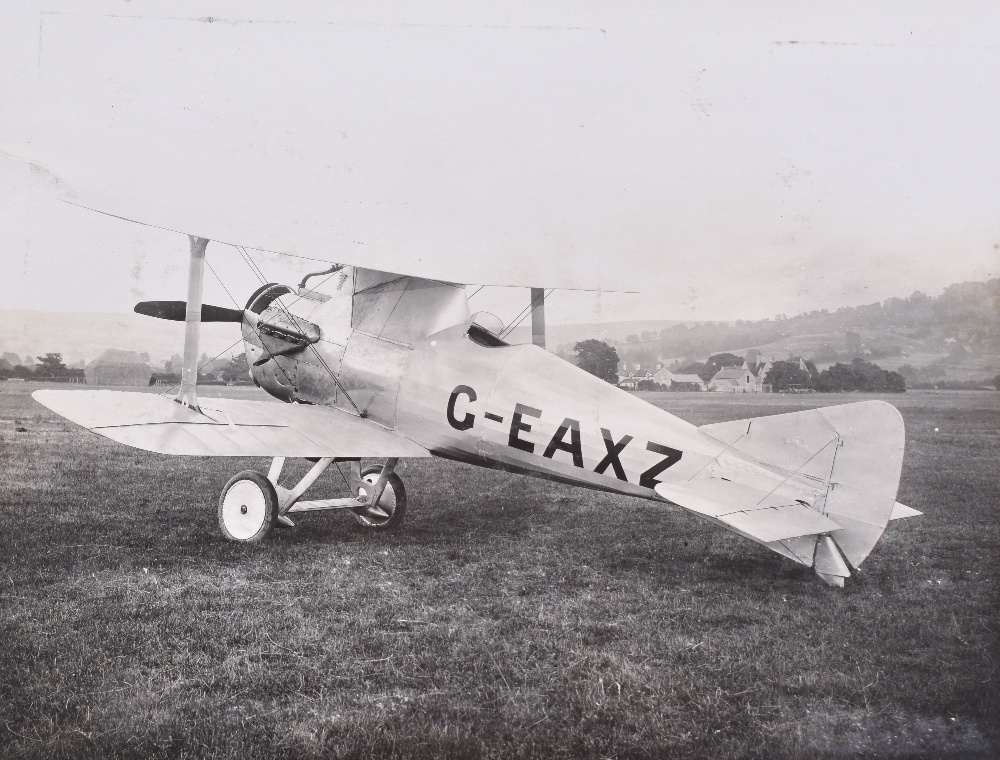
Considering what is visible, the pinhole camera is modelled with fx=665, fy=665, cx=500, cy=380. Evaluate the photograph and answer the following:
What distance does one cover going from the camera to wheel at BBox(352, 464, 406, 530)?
6605mm

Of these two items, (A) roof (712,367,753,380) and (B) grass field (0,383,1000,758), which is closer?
(B) grass field (0,383,1000,758)

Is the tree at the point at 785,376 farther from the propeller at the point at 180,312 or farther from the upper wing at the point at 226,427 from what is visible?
the propeller at the point at 180,312

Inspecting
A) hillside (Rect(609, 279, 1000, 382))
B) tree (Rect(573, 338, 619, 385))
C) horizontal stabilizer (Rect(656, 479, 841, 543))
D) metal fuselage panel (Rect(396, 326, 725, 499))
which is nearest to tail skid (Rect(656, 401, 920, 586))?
horizontal stabilizer (Rect(656, 479, 841, 543))

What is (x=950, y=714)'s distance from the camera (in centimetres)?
303

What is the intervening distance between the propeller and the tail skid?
5255 mm

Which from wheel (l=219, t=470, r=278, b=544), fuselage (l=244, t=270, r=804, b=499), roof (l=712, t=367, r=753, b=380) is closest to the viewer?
fuselage (l=244, t=270, r=804, b=499)

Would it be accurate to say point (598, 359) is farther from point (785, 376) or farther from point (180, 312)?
point (180, 312)

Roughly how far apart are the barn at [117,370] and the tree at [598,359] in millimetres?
4045

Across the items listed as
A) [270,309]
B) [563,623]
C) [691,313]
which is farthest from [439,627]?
[270,309]


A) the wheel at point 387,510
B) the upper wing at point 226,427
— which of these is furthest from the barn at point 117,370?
the wheel at point 387,510

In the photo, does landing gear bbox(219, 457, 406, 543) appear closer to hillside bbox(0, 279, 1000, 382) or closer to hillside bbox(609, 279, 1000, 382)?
hillside bbox(0, 279, 1000, 382)

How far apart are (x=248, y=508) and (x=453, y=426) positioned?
73.4 inches

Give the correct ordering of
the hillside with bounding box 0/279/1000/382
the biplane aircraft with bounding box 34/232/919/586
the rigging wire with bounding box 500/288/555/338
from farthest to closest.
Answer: the rigging wire with bounding box 500/288/555/338
the hillside with bounding box 0/279/1000/382
the biplane aircraft with bounding box 34/232/919/586

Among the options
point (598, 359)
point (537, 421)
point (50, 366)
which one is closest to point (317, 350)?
point (50, 366)
